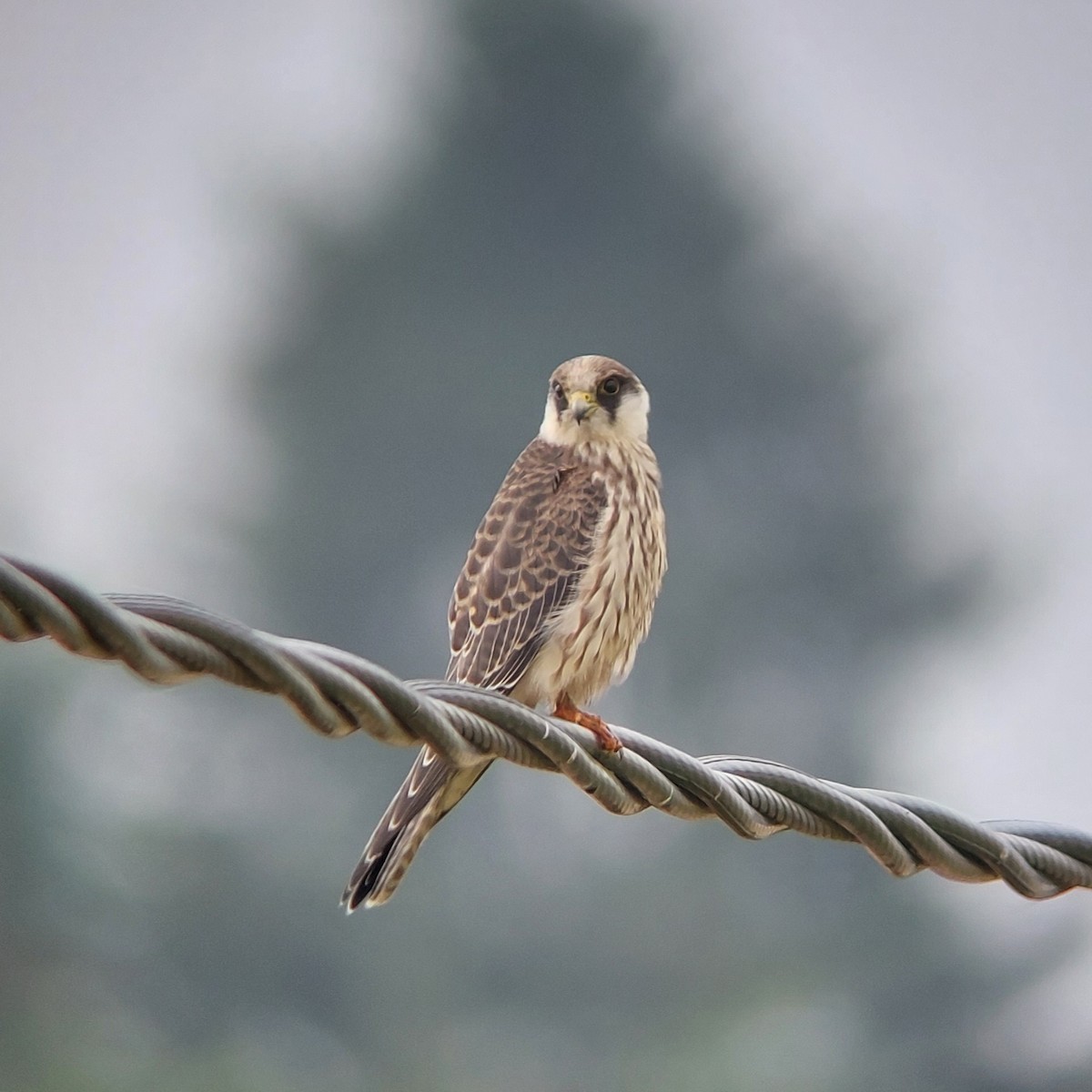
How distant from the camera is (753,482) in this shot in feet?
54.6

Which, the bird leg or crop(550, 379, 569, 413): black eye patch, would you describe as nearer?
the bird leg

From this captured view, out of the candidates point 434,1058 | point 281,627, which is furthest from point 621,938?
point 281,627

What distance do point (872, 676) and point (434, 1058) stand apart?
5.61m

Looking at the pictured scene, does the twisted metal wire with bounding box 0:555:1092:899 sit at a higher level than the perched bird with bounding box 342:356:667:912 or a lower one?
lower

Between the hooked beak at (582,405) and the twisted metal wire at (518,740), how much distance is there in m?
1.53

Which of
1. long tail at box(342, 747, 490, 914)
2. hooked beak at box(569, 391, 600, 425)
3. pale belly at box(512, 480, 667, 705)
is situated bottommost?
long tail at box(342, 747, 490, 914)

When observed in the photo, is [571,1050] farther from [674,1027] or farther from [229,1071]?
[229,1071]

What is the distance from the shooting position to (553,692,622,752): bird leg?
1.94 meters

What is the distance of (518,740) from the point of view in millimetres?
1754

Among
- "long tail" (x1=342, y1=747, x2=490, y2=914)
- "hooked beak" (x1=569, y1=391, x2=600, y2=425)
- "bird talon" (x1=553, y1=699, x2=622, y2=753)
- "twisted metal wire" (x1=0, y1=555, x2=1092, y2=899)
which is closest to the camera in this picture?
"twisted metal wire" (x1=0, y1=555, x2=1092, y2=899)

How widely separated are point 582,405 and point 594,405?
0.03m

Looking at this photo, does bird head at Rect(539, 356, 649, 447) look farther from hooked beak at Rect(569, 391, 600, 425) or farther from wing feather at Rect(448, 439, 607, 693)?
wing feather at Rect(448, 439, 607, 693)

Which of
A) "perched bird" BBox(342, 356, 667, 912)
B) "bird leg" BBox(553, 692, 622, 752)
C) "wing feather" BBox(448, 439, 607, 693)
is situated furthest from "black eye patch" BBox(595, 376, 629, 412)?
"bird leg" BBox(553, 692, 622, 752)

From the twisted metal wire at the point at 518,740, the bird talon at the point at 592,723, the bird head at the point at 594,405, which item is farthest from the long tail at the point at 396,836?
the bird head at the point at 594,405
